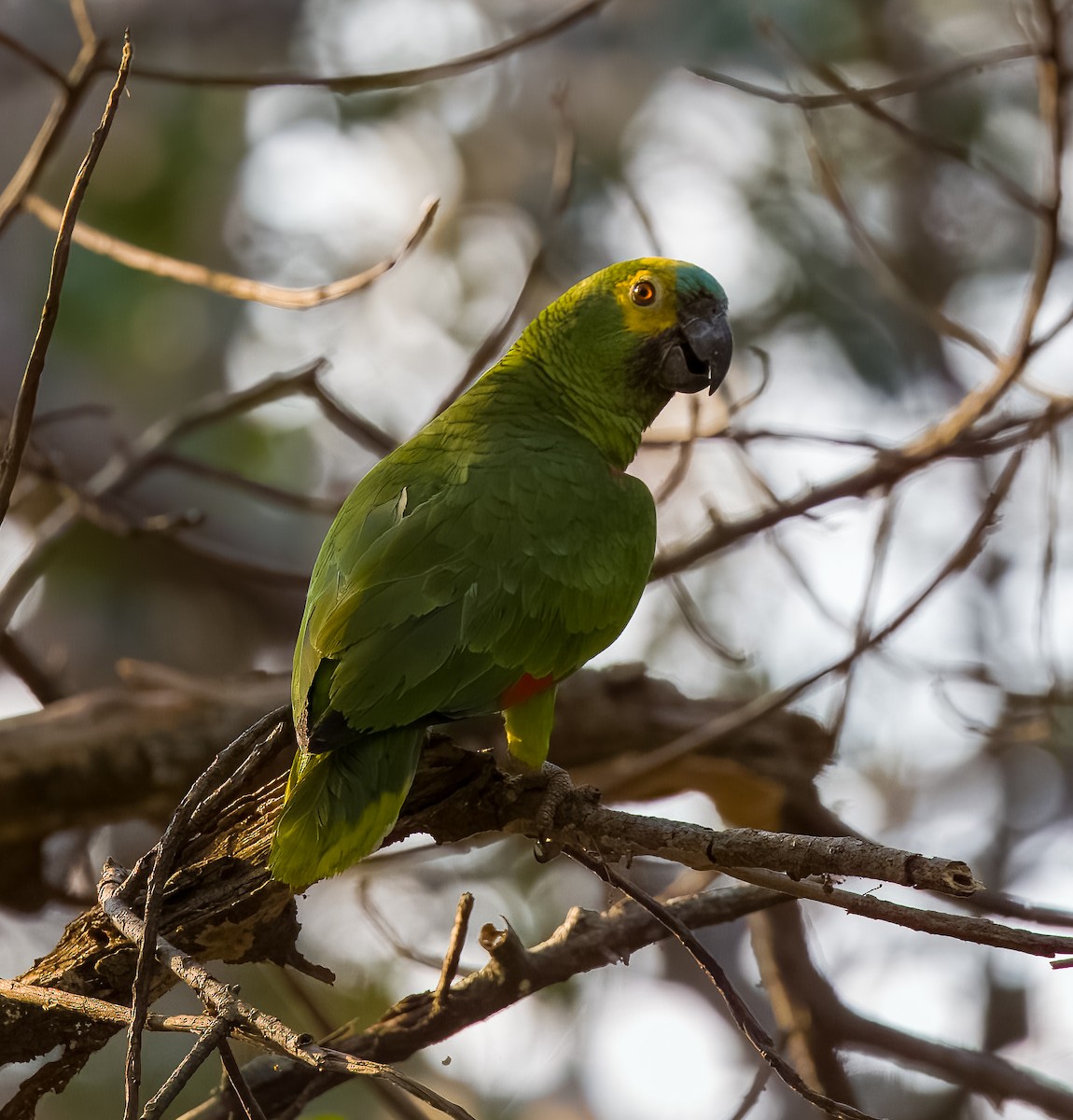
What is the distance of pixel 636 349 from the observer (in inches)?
113

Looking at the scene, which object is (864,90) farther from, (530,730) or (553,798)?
(553,798)

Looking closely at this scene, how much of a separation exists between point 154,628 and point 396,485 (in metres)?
5.63

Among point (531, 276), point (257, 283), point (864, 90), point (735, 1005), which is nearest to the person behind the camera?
point (735, 1005)

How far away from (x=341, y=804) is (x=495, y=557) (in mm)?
588

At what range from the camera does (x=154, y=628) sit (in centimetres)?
753

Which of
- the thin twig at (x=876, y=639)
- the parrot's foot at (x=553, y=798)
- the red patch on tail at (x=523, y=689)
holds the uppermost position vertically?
the thin twig at (x=876, y=639)

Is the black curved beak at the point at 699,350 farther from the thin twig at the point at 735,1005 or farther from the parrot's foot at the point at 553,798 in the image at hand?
the thin twig at the point at 735,1005

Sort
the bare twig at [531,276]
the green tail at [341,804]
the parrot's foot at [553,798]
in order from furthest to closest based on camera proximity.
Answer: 1. the bare twig at [531,276]
2. the parrot's foot at [553,798]
3. the green tail at [341,804]

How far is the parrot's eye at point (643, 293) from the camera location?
287 centimetres

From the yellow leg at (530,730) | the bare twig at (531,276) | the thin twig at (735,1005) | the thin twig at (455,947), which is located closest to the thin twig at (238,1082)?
the thin twig at (455,947)

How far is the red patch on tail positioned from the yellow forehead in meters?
0.99

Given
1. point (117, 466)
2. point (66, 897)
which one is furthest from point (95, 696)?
point (117, 466)

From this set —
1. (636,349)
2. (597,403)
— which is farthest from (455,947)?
(636,349)

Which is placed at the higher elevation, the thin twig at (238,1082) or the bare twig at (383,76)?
the bare twig at (383,76)
